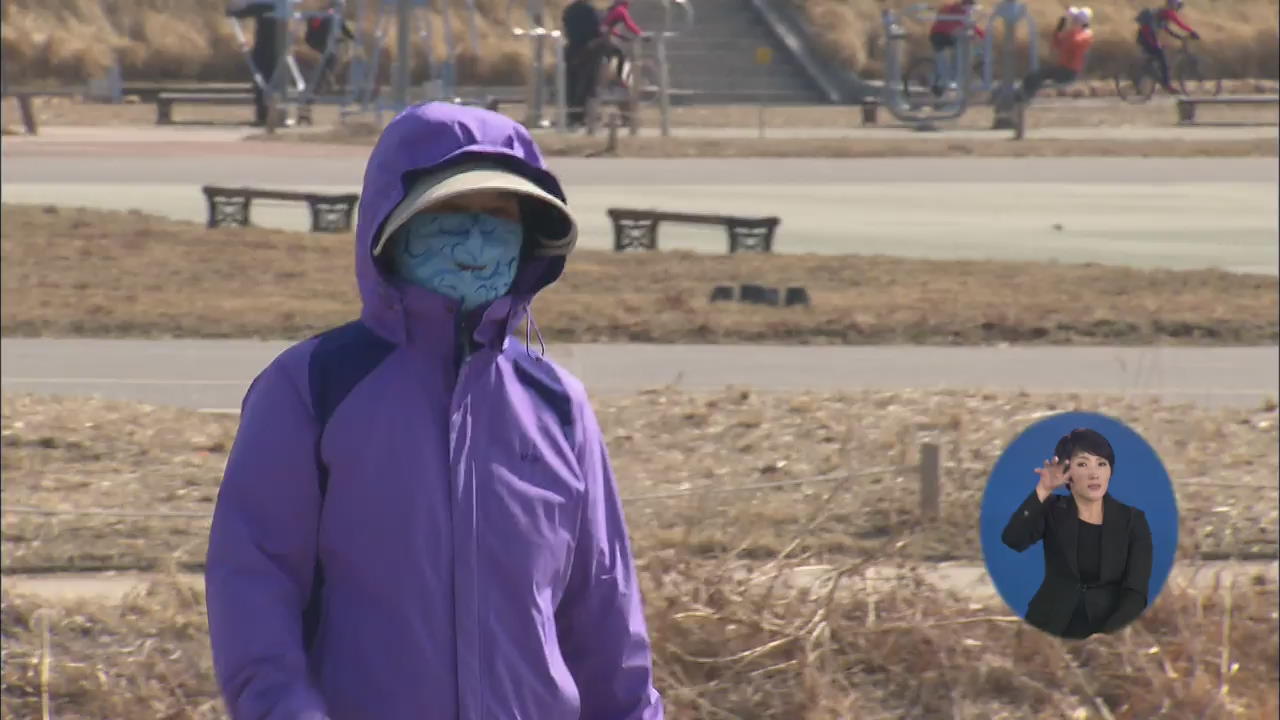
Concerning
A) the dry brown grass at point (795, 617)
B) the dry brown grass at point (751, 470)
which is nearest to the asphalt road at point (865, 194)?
the dry brown grass at point (751, 470)

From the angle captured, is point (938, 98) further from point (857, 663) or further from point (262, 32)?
point (857, 663)

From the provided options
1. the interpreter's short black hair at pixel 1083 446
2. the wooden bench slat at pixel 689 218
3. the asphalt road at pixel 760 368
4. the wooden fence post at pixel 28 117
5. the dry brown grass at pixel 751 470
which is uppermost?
the interpreter's short black hair at pixel 1083 446

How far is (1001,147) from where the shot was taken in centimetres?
3331

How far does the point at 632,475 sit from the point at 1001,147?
2560cm

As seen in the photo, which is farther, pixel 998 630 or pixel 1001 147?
pixel 1001 147

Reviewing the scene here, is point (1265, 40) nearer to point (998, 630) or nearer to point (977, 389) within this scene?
point (977, 389)

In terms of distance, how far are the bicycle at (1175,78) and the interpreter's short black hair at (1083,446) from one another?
42.6m

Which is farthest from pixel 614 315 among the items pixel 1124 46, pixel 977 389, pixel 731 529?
pixel 1124 46

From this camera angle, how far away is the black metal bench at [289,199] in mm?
19625

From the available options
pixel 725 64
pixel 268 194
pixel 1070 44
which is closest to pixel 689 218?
pixel 268 194

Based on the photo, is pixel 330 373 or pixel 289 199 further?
pixel 289 199

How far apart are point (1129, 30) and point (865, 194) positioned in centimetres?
3268

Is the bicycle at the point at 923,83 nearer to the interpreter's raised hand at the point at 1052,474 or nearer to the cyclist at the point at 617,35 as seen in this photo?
the cyclist at the point at 617,35

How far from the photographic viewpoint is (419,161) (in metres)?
2.88
